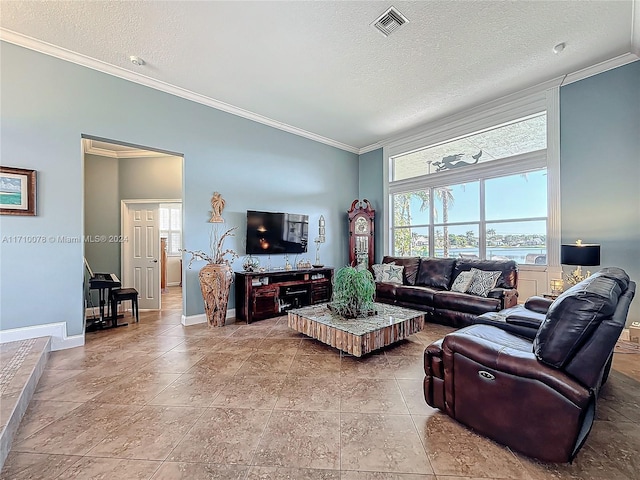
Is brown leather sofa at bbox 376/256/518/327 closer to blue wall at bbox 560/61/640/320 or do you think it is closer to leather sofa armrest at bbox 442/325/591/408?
blue wall at bbox 560/61/640/320

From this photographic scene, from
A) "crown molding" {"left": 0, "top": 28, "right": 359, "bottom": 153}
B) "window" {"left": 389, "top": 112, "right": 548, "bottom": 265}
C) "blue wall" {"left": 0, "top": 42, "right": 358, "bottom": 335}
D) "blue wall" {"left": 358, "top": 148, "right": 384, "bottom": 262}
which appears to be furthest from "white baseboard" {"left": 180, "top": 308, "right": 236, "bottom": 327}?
"window" {"left": 389, "top": 112, "right": 548, "bottom": 265}

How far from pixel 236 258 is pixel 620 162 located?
537 cm

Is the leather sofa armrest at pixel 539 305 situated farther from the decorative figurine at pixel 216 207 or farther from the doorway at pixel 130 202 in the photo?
the doorway at pixel 130 202

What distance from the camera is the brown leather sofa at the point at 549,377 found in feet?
4.57

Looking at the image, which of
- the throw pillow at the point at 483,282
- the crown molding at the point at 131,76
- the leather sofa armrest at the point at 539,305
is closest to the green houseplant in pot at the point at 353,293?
the leather sofa armrest at the point at 539,305

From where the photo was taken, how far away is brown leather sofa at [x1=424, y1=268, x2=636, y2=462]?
139 centimetres

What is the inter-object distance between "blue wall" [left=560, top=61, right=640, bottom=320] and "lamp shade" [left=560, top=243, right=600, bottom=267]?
0.58 metres

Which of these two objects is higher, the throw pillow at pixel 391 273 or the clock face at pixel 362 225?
the clock face at pixel 362 225

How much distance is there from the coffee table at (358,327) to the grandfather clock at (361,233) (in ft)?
8.16

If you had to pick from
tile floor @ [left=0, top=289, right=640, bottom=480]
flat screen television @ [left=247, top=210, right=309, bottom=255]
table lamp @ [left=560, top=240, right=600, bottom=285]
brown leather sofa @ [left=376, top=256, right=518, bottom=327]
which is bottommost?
tile floor @ [left=0, top=289, right=640, bottom=480]

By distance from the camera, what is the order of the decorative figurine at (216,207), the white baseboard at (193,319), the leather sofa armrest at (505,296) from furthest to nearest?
the decorative figurine at (216,207), the white baseboard at (193,319), the leather sofa armrest at (505,296)

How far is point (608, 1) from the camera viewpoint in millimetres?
2482

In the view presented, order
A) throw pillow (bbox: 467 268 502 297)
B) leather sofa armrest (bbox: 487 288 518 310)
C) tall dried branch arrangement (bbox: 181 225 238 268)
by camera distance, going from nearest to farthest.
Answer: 1. leather sofa armrest (bbox: 487 288 518 310)
2. throw pillow (bbox: 467 268 502 297)
3. tall dried branch arrangement (bbox: 181 225 238 268)

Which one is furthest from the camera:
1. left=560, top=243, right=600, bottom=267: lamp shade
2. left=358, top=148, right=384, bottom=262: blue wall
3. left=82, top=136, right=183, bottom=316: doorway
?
left=358, top=148, right=384, bottom=262: blue wall
